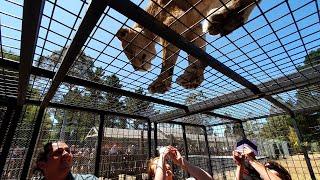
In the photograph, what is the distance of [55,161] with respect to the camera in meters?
1.95

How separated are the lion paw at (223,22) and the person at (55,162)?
5.41 ft

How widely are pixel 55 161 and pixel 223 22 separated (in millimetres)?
1806

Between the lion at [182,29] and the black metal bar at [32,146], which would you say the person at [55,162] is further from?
the lion at [182,29]

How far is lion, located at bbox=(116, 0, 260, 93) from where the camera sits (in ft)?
4.07

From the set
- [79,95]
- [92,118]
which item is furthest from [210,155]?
[79,95]

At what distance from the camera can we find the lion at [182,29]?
4.07 feet

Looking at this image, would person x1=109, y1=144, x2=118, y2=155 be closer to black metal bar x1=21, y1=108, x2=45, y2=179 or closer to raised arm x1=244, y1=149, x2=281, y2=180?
black metal bar x1=21, y1=108, x2=45, y2=179

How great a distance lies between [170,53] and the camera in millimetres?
1685

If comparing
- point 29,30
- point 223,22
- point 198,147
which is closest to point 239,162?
point 223,22

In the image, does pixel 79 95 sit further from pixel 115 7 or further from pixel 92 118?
pixel 115 7

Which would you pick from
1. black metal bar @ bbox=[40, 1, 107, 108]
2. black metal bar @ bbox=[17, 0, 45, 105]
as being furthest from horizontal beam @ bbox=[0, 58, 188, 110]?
black metal bar @ bbox=[40, 1, 107, 108]

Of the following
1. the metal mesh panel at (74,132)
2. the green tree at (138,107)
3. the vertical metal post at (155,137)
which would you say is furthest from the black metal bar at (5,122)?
the vertical metal post at (155,137)

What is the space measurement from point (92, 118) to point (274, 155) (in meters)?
4.05

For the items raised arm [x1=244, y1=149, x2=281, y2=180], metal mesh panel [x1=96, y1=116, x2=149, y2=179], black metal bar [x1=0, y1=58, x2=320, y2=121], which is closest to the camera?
black metal bar [x1=0, y1=58, x2=320, y2=121]
